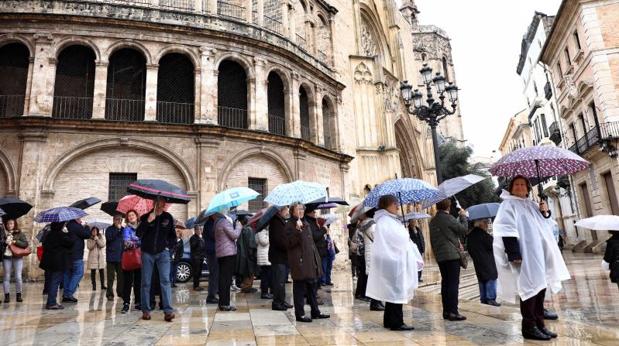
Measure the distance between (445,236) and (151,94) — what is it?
45.4 feet

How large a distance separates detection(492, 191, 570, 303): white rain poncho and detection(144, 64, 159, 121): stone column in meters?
14.3

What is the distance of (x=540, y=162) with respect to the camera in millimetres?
5773

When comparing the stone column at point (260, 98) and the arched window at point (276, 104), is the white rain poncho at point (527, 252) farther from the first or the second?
the arched window at point (276, 104)

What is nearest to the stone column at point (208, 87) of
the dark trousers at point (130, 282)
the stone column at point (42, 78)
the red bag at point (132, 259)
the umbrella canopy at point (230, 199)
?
the stone column at point (42, 78)

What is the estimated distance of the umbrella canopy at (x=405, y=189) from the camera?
6.65 m

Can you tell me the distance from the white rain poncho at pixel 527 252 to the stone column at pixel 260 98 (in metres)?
14.1

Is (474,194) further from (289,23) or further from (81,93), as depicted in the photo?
(81,93)

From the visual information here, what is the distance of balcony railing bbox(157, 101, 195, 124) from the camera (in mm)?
17234

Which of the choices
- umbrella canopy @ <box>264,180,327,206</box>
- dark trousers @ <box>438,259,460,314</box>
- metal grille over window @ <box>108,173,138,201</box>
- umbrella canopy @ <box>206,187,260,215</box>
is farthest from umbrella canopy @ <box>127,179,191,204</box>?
metal grille over window @ <box>108,173,138,201</box>

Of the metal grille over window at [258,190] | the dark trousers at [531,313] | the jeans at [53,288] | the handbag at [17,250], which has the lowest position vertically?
the dark trousers at [531,313]

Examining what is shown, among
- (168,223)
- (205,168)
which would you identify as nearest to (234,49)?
(205,168)

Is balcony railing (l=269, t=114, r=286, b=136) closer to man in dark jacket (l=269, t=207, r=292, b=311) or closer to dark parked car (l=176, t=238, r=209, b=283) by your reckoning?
dark parked car (l=176, t=238, r=209, b=283)

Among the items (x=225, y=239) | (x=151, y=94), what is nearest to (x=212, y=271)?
(x=225, y=239)

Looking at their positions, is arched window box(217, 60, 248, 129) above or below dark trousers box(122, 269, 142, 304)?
above
